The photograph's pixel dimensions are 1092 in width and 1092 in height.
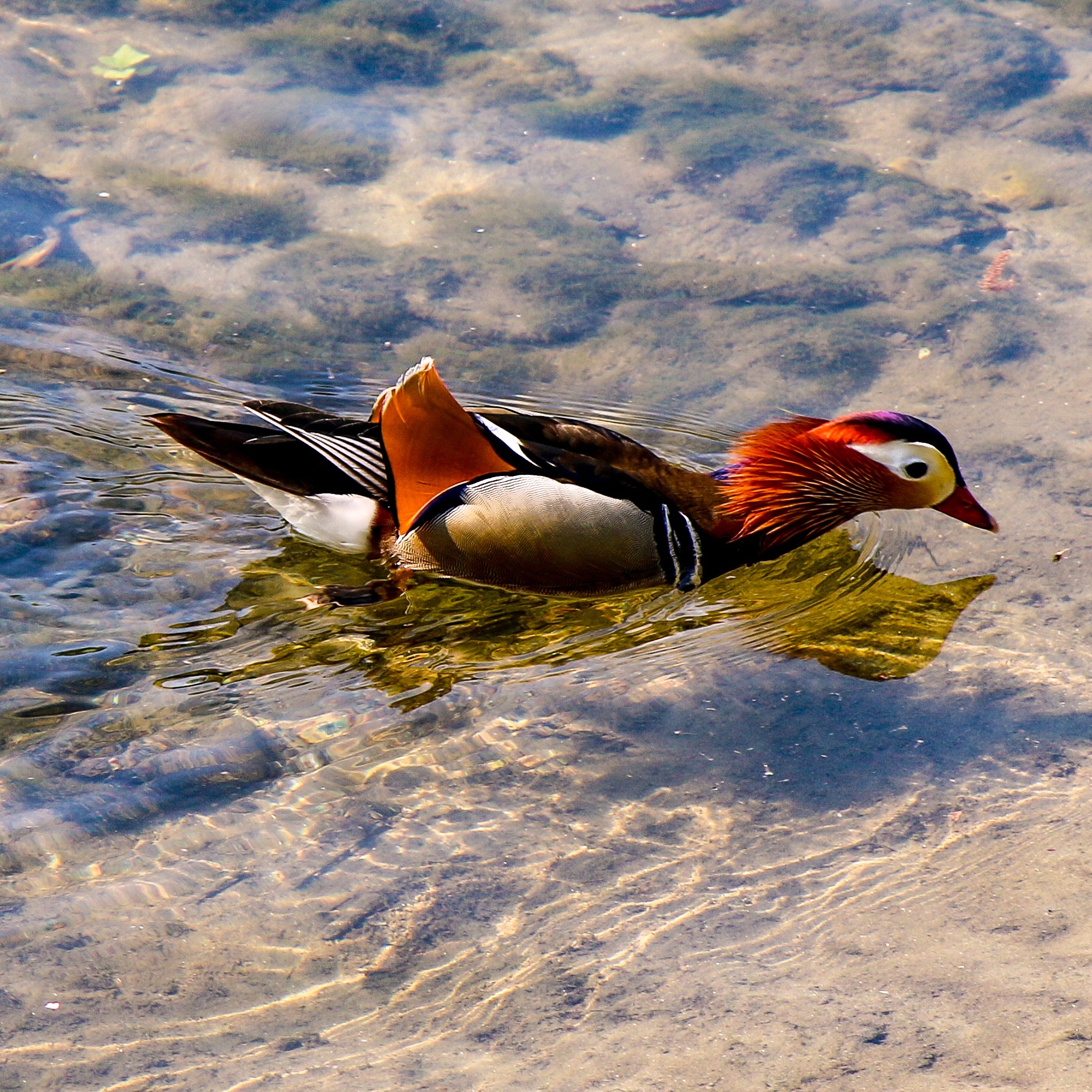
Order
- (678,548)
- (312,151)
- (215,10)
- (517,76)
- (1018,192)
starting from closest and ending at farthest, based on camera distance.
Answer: (678,548)
(1018,192)
(312,151)
(517,76)
(215,10)

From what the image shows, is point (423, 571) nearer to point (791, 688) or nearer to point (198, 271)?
point (791, 688)

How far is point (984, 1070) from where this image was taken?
2.67m

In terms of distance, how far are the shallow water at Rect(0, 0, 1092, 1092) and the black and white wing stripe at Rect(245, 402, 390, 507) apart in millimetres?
370

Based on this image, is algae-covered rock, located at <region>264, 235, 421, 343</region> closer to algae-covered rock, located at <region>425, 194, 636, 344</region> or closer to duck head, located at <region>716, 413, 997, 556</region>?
algae-covered rock, located at <region>425, 194, 636, 344</region>

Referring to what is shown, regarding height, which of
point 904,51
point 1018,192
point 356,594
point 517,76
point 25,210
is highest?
point 904,51

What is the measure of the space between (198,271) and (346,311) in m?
0.84

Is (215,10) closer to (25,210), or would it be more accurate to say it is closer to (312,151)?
(312,151)

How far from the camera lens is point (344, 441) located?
15.7 ft

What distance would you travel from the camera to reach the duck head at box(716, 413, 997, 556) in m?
4.80

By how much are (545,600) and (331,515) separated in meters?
0.89

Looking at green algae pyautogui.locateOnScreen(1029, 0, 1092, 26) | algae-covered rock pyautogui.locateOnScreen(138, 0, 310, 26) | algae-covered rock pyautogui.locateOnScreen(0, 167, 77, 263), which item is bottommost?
algae-covered rock pyautogui.locateOnScreen(0, 167, 77, 263)

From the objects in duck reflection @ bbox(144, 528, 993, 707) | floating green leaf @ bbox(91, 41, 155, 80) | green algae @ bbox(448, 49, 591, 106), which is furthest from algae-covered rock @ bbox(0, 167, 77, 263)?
duck reflection @ bbox(144, 528, 993, 707)

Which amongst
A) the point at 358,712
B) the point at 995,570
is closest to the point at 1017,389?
the point at 995,570

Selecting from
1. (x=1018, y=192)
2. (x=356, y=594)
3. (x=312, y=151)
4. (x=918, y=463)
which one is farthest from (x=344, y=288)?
(x=1018, y=192)
